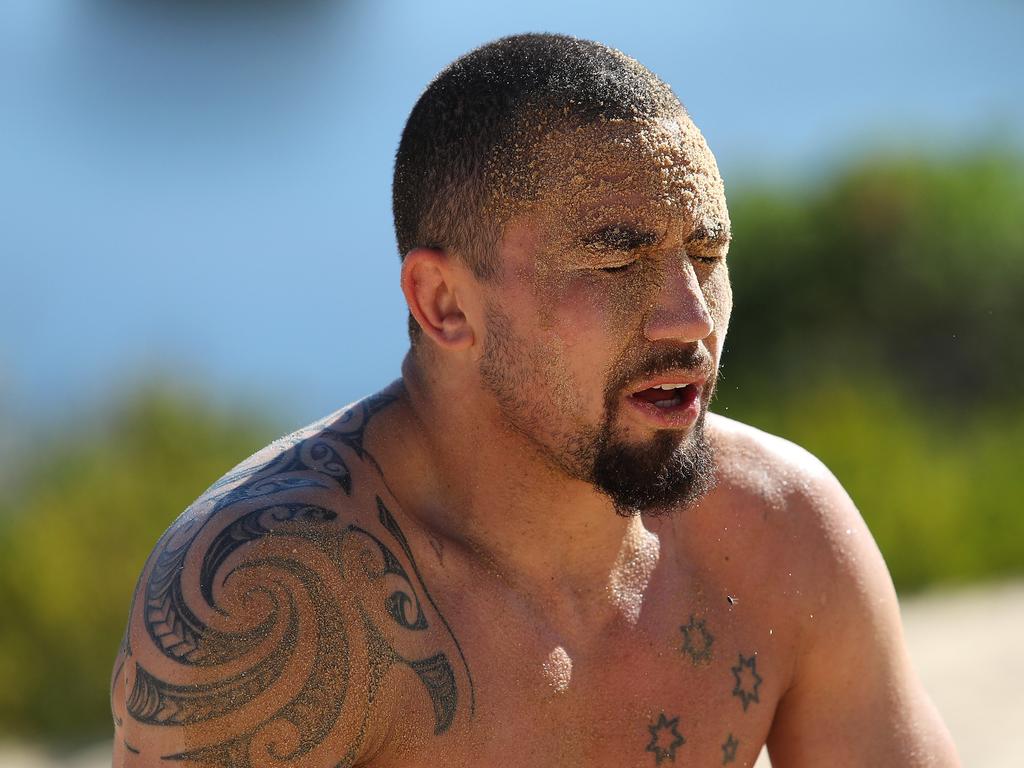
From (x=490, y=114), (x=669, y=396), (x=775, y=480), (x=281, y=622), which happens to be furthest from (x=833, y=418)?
(x=281, y=622)

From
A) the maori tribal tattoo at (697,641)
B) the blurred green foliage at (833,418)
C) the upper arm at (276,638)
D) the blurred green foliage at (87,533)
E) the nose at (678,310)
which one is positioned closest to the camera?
the upper arm at (276,638)

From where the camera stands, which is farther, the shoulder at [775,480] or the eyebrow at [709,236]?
the shoulder at [775,480]

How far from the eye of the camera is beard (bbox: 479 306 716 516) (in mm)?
2590

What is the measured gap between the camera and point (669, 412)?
258cm

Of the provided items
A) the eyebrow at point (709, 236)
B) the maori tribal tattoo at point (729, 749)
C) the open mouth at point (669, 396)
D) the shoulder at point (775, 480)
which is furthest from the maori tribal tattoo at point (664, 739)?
the eyebrow at point (709, 236)

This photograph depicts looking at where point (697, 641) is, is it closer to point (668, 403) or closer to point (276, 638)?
point (668, 403)

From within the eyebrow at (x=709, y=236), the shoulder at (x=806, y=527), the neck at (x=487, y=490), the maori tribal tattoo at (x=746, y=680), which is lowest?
the maori tribal tattoo at (x=746, y=680)

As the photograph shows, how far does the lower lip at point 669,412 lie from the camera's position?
2.57 metres

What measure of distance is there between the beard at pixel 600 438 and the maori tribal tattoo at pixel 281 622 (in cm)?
32

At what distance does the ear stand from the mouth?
0.35 metres

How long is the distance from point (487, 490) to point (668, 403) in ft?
1.32

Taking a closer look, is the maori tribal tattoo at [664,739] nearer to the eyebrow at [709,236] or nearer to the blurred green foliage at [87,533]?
the eyebrow at [709,236]

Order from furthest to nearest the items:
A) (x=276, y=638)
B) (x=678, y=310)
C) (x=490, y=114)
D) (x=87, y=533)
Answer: (x=87, y=533)
(x=490, y=114)
(x=678, y=310)
(x=276, y=638)

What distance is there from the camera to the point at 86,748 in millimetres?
6188
